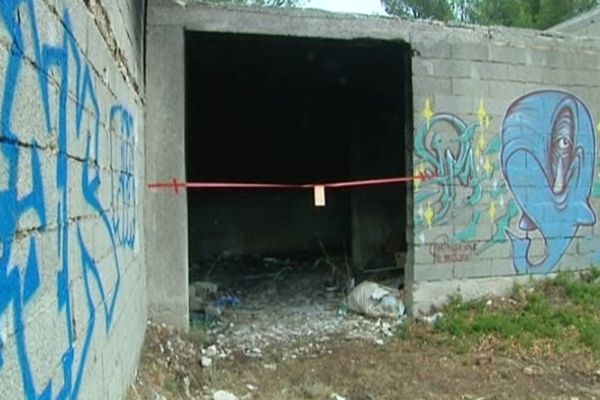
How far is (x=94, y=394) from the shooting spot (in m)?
2.93

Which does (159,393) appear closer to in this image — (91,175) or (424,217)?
(91,175)

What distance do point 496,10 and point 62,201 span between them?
26.4 metres

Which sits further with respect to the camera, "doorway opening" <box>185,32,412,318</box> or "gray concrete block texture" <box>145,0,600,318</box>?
"doorway opening" <box>185,32,412,318</box>

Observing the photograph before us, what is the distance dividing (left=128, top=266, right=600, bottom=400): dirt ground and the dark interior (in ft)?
11.6

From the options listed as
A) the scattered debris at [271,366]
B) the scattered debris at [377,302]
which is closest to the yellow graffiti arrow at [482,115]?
the scattered debris at [377,302]

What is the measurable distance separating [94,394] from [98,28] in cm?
164

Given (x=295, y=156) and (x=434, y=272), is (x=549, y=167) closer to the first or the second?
(x=434, y=272)

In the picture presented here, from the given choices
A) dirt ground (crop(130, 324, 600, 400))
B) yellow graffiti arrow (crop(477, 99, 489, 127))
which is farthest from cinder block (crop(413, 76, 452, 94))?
dirt ground (crop(130, 324, 600, 400))

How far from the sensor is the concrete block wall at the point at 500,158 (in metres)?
7.77

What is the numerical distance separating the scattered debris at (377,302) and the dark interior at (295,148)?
2904 mm

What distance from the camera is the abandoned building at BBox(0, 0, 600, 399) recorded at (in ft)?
6.55

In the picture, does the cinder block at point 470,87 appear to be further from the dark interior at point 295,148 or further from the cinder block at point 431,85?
the dark interior at point 295,148

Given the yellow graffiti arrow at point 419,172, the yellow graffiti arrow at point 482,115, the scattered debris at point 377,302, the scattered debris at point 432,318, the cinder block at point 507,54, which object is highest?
the cinder block at point 507,54

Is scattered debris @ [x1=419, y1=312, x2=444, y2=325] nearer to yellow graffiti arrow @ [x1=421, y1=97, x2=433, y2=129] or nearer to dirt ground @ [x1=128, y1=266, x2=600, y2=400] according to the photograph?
dirt ground @ [x1=128, y1=266, x2=600, y2=400]
